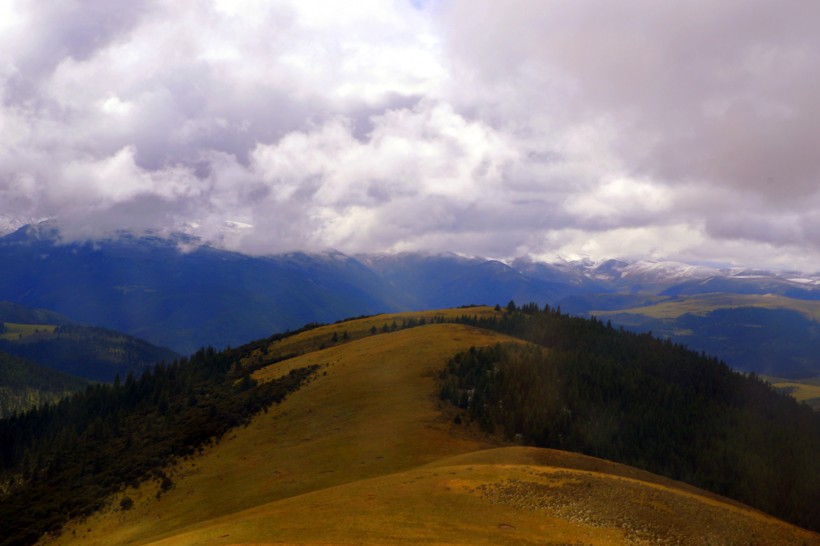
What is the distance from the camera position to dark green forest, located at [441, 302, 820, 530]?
273 feet

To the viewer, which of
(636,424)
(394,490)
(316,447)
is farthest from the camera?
(636,424)

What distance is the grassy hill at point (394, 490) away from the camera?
Result: 3850cm

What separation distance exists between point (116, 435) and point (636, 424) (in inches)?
3919

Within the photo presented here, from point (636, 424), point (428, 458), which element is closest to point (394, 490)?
point (428, 458)

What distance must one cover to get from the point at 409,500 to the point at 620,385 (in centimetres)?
7782

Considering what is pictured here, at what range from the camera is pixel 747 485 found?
83688 mm

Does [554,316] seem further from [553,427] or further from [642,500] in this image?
[642,500]

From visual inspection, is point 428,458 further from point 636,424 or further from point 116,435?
point 116,435

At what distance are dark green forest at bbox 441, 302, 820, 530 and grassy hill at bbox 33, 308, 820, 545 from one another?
707 cm

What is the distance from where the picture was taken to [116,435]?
11606cm

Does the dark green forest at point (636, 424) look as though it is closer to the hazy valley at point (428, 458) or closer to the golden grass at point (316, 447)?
the hazy valley at point (428, 458)

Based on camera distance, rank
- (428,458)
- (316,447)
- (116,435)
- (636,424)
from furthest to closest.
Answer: (116,435)
(636,424)
(316,447)
(428,458)

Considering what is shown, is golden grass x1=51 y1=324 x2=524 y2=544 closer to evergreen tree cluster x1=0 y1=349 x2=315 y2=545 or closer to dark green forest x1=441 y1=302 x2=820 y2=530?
evergreen tree cluster x1=0 y1=349 x2=315 y2=545

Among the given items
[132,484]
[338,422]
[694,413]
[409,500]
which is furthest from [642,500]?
[694,413]
